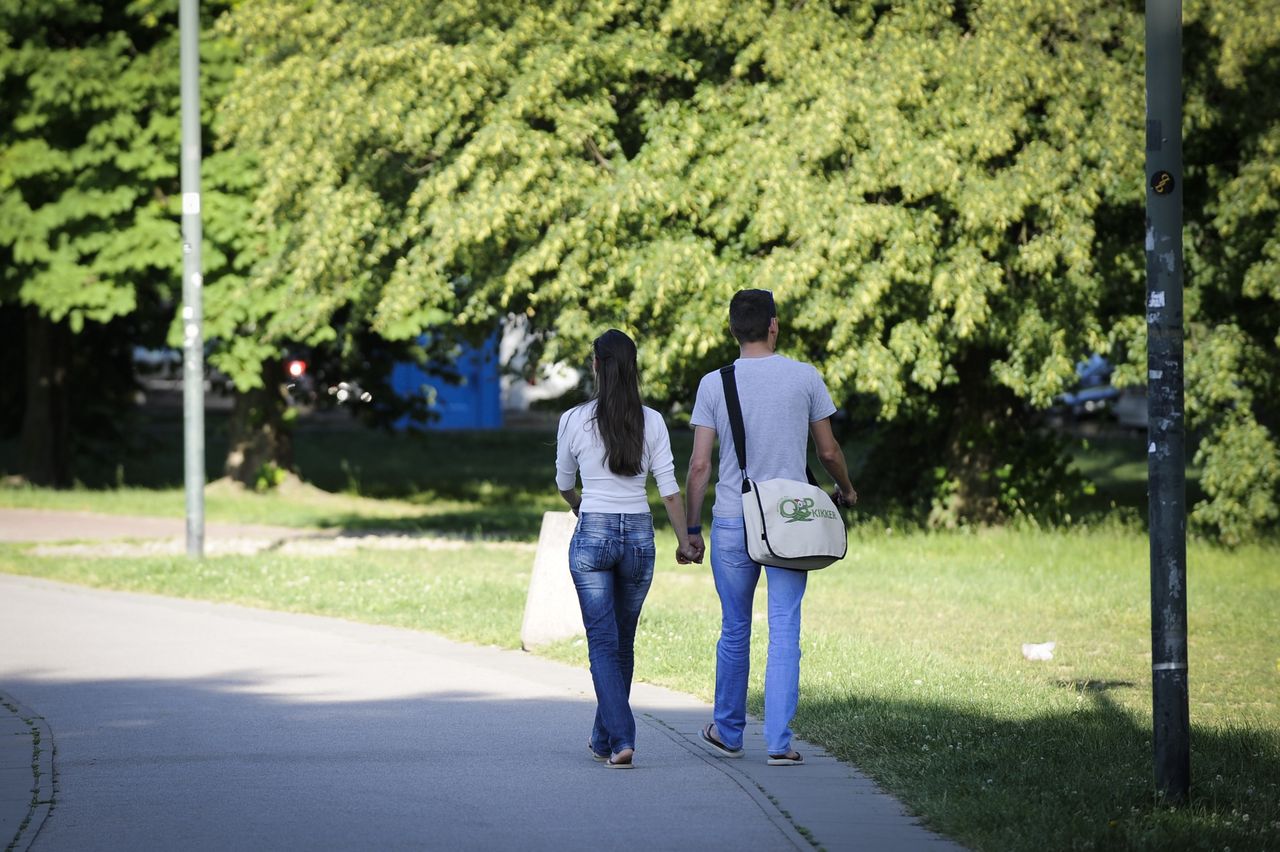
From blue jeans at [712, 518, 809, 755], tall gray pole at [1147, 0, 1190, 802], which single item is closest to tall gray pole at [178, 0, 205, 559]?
blue jeans at [712, 518, 809, 755]

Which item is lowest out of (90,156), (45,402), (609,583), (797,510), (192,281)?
(609,583)

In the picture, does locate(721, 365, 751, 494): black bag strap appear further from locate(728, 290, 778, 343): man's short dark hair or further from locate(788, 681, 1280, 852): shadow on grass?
locate(788, 681, 1280, 852): shadow on grass

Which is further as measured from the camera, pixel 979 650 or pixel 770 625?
pixel 979 650

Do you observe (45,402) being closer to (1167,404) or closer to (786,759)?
(786,759)

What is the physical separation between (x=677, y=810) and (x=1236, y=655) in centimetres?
551

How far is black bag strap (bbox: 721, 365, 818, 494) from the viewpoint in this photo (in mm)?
6375

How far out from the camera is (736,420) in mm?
6387

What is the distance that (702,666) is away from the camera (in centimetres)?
890

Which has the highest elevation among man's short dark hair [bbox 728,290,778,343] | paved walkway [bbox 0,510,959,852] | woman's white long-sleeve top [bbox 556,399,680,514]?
man's short dark hair [bbox 728,290,778,343]

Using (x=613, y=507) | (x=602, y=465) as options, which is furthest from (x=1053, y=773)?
(x=602, y=465)

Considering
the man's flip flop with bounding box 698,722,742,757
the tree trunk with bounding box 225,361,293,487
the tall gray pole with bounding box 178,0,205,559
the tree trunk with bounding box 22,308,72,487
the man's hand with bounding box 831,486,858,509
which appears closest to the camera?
the man's hand with bounding box 831,486,858,509

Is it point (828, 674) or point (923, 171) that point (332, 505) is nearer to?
point (923, 171)

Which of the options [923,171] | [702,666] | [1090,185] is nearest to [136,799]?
[702,666]

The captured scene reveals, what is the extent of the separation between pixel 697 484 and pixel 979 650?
4183mm
